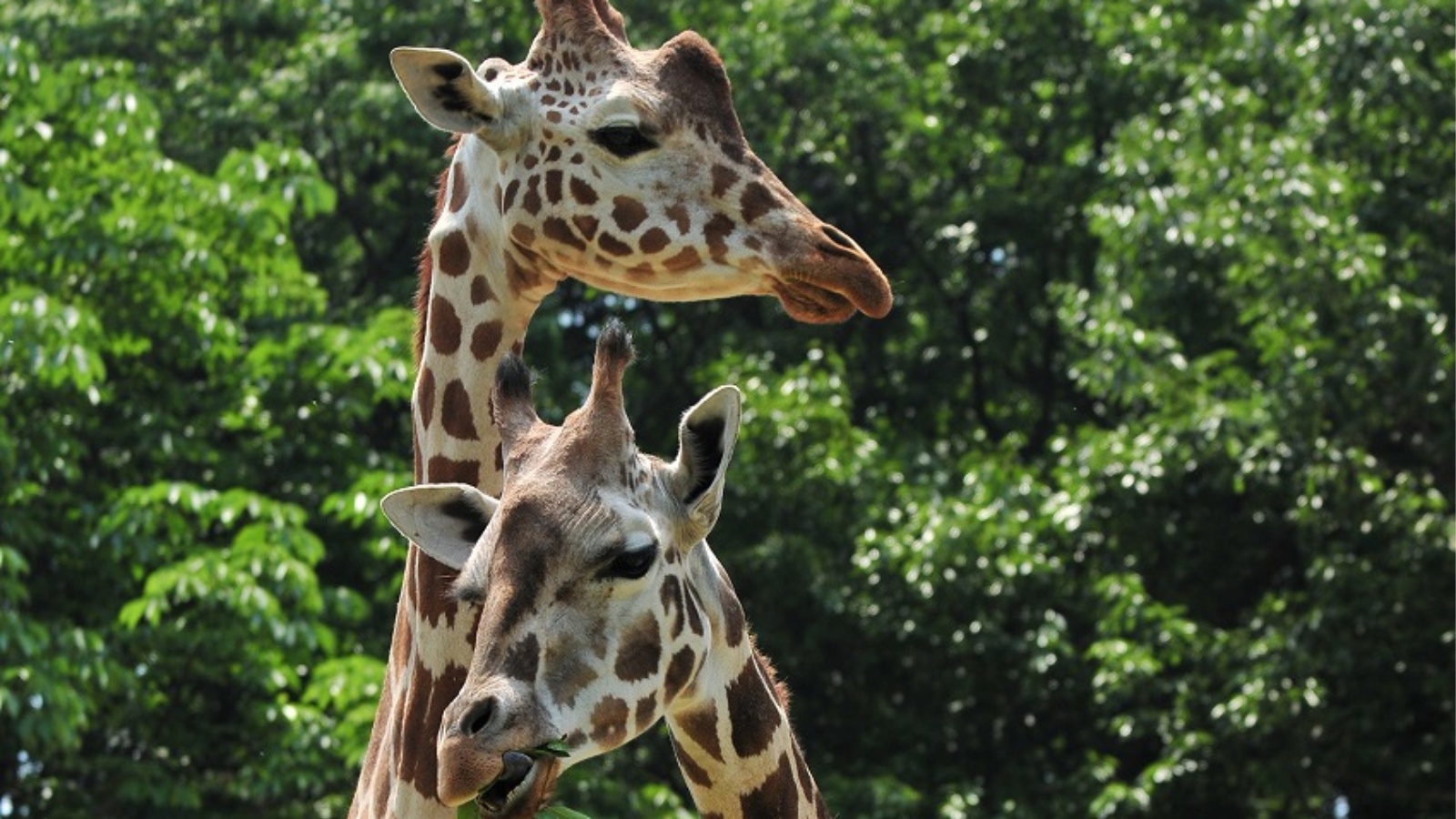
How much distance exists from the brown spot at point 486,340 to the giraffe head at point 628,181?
15 centimetres

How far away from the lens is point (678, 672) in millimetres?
5805

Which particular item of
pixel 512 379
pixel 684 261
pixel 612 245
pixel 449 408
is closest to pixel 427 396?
pixel 449 408

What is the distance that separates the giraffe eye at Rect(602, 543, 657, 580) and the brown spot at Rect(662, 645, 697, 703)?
209mm

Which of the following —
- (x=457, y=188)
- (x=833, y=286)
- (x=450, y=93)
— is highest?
(x=450, y=93)

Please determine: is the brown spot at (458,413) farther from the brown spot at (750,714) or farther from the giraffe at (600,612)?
the brown spot at (750,714)

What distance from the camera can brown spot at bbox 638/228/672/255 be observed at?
21.2ft

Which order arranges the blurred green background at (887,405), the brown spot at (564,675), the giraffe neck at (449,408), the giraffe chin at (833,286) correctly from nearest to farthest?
the brown spot at (564,675) → the giraffe neck at (449,408) → the giraffe chin at (833,286) → the blurred green background at (887,405)

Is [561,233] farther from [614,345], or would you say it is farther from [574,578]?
[574,578]

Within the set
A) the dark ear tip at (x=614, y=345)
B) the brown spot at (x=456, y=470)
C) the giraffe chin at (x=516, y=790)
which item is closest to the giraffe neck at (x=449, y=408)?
the brown spot at (x=456, y=470)

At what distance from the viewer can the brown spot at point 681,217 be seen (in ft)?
21.2

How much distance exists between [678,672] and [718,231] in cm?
120

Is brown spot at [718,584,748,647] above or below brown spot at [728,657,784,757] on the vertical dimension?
above

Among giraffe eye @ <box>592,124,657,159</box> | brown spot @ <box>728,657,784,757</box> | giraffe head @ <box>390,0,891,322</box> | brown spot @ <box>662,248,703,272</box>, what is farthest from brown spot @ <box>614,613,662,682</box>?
giraffe eye @ <box>592,124,657,159</box>

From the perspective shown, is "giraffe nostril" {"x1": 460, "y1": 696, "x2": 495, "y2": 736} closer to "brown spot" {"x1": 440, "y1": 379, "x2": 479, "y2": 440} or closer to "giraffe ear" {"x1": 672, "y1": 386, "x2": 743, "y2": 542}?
"giraffe ear" {"x1": 672, "y1": 386, "x2": 743, "y2": 542}
